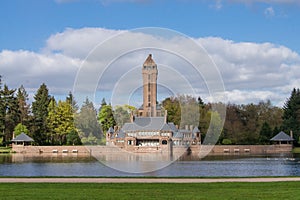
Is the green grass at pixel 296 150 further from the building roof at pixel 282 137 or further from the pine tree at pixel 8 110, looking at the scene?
the pine tree at pixel 8 110

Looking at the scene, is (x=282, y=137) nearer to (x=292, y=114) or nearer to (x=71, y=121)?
(x=292, y=114)

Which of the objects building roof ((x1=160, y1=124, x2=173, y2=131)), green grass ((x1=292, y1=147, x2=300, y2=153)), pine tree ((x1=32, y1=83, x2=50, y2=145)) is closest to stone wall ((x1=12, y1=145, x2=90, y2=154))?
pine tree ((x1=32, y1=83, x2=50, y2=145))

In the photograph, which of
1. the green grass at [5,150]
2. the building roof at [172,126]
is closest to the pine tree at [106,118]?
the building roof at [172,126]

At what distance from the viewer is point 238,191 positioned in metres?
15.8

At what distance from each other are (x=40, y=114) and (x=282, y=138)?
128 feet

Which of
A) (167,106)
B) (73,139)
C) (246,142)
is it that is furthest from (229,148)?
(73,139)

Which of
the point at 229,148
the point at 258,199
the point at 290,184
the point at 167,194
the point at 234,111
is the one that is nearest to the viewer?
the point at 258,199

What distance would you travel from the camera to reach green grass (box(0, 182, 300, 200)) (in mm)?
14609

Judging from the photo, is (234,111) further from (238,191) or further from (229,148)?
(238,191)

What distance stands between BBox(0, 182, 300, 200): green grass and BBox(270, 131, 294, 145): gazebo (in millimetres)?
55160

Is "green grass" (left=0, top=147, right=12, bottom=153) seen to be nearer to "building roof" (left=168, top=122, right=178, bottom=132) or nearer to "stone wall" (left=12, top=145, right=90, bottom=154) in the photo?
"stone wall" (left=12, top=145, right=90, bottom=154)

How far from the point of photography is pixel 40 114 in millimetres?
79938

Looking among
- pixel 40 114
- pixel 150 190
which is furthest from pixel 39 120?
pixel 150 190

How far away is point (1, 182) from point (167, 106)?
2203 inches
